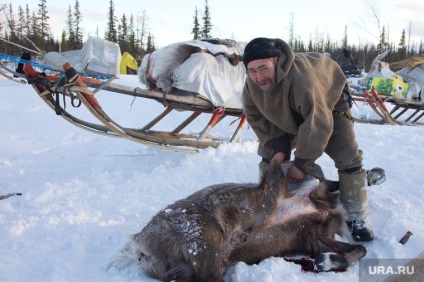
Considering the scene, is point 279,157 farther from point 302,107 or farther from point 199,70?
point 199,70

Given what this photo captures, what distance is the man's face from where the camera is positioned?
275 centimetres

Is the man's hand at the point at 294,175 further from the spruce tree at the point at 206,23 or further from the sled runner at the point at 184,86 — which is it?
the spruce tree at the point at 206,23

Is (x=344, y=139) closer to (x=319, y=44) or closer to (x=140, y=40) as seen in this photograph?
(x=140, y=40)

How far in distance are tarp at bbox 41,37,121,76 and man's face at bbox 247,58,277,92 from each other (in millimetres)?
15744

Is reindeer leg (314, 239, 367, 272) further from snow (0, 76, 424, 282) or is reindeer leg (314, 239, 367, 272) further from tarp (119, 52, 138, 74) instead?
tarp (119, 52, 138, 74)

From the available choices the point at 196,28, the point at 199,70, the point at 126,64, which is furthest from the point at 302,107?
the point at 196,28

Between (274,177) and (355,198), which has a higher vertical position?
(274,177)

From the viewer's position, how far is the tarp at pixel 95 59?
17.6m

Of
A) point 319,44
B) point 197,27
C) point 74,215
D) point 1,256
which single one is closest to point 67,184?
point 74,215

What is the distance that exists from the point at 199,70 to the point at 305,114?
357cm

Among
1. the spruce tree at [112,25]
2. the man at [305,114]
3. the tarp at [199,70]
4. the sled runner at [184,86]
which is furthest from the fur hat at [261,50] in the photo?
the spruce tree at [112,25]

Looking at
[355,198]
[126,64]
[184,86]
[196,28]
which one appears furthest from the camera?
[196,28]

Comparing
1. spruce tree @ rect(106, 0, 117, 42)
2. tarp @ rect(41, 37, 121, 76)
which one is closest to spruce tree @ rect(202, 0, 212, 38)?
spruce tree @ rect(106, 0, 117, 42)

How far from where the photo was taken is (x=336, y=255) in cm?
251
